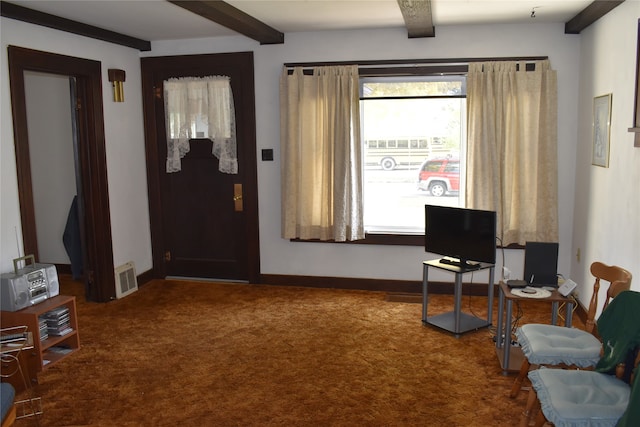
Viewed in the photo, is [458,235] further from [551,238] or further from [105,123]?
[105,123]

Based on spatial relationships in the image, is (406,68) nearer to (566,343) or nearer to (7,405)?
(566,343)

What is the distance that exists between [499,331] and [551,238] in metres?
1.43

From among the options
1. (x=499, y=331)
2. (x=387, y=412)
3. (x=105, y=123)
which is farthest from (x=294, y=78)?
(x=387, y=412)

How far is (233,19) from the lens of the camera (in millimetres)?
4008

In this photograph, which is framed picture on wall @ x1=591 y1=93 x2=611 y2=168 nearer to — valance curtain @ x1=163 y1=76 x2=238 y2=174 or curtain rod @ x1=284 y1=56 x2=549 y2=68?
curtain rod @ x1=284 y1=56 x2=549 y2=68

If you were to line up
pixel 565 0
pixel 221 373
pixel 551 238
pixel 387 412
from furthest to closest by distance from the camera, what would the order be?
pixel 551 238 → pixel 565 0 → pixel 221 373 → pixel 387 412

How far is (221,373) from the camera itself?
11.8 feet

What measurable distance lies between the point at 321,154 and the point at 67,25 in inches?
94.4

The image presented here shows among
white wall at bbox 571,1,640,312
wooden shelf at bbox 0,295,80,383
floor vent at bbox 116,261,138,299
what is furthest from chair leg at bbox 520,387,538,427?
floor vent at bbox 116,261,138,299

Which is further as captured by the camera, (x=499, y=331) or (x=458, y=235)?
(x=458, y=235)

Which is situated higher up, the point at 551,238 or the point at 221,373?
the point at 551,238

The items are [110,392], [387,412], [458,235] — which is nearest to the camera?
[387,412]

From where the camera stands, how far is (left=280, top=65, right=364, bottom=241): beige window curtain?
5.04m

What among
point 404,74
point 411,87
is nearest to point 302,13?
point 404,74
